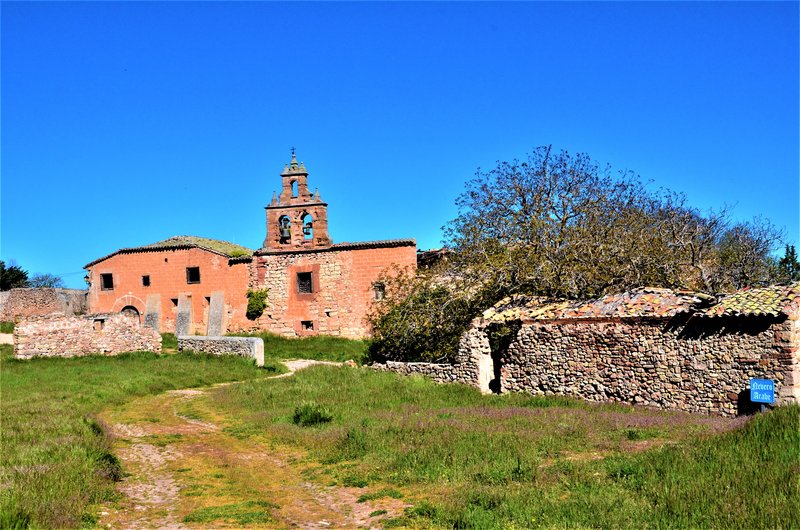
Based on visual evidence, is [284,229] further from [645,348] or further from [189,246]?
[645,348]

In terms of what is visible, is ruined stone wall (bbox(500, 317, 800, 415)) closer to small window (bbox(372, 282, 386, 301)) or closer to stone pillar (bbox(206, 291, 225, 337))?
small window (bbox(372, 282, 386, 301))

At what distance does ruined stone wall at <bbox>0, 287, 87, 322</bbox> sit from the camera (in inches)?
1763

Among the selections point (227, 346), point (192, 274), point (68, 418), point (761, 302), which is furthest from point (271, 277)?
point (761, 302)

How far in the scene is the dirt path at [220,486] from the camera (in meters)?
8.70

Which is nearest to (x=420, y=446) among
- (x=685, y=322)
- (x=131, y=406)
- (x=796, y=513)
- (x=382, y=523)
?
(x=382, y=523)

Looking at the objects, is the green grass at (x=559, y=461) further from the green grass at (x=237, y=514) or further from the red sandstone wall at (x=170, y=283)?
the red sandstone wall at (x=170, y=283)

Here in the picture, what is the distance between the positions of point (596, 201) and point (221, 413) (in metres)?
15.6

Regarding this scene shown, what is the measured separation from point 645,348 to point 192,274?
2954 centimetres

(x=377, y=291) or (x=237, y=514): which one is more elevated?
(x=377, y=291)

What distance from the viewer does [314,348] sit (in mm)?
34281

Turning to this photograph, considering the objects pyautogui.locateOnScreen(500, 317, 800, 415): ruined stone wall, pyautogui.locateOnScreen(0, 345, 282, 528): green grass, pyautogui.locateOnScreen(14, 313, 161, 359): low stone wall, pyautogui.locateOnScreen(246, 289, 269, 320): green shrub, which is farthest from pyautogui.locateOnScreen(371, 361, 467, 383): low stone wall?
pyautogui.locateOnScreen(246, 289, 269, 320): green shrub

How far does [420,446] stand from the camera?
11.6 m

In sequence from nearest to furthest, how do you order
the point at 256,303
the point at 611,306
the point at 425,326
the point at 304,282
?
the point at 611,306
the point at 425,326
the point at 304,282
the point at 256,303

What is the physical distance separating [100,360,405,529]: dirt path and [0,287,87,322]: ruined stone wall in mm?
33787
